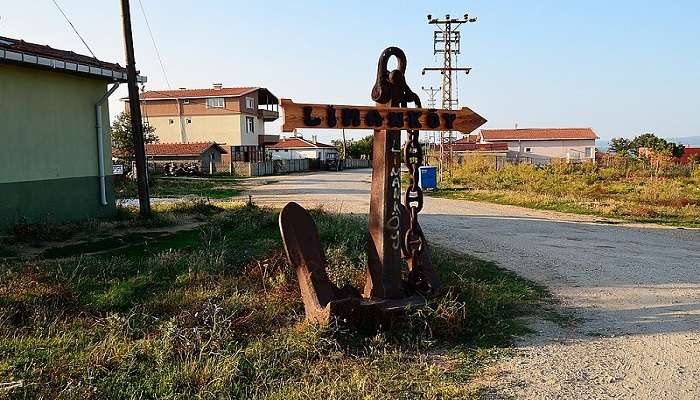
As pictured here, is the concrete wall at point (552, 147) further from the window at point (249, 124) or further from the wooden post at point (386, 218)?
the wooden post at point (386, 218)

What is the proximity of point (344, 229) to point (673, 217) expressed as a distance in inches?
419

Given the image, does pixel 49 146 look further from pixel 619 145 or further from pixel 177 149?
pixel 619 145

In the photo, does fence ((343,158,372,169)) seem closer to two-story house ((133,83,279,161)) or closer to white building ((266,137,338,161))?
white building ((266,137,338,161))

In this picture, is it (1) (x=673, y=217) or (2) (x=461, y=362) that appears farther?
(1) (x=673, y=217)

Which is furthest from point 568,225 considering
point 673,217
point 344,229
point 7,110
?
point 7,110

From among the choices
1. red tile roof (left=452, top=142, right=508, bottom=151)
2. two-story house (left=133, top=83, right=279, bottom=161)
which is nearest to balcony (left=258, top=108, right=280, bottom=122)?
two-story house (left=133, top=83, right=279, bottom=161)

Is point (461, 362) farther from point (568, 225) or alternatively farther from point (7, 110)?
point (568, 225)

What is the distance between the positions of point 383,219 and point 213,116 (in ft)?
157

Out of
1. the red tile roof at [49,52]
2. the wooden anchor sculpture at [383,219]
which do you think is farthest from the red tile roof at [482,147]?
the wooden anchor sculpture at [383,219]

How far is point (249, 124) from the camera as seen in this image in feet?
171

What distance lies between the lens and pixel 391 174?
4949 millimetres

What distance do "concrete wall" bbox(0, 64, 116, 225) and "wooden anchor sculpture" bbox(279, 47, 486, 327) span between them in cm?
742

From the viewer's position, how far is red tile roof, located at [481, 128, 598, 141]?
6469 cm

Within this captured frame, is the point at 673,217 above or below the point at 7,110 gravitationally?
below
